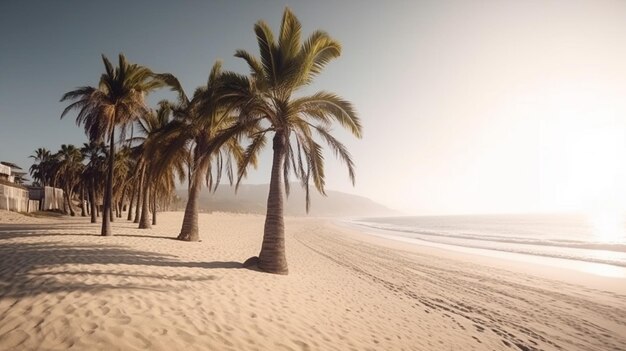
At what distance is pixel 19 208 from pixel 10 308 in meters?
43.1

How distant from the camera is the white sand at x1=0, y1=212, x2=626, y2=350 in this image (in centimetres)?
471

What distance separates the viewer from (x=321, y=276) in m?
11.7

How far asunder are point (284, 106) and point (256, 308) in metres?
6.97

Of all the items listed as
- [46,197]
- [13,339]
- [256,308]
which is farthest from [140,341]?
[46,197]

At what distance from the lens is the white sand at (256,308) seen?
→ 471 cm

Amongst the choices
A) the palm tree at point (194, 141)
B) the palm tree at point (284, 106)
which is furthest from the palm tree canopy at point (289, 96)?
the palm tree at point (194, 141)

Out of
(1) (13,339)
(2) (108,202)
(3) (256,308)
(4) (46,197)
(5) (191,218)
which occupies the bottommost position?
(3) (256,308)

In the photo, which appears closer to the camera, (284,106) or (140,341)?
(140,341)

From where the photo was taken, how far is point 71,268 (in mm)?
7555

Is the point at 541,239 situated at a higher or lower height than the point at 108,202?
lower

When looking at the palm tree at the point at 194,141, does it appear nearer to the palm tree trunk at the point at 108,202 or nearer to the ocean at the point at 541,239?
the palm tree trunk at the point at 108,202

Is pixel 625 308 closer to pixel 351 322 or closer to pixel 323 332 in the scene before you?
pixel 351 322

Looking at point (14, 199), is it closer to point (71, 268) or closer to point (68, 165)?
point (68, 165)

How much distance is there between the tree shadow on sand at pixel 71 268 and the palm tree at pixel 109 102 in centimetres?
596
